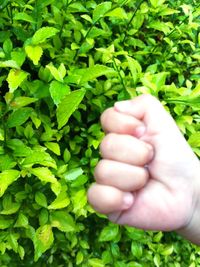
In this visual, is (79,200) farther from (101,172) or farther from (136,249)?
(101,172)

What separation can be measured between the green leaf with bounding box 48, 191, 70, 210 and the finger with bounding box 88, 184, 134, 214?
2.13 feet

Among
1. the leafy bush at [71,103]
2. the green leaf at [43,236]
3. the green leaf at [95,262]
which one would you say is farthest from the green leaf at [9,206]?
the green leaf at [95,262]

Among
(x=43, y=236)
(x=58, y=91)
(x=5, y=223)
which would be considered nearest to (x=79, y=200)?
(x=43, y=236)

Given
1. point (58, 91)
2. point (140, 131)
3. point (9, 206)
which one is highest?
point (140, 131)

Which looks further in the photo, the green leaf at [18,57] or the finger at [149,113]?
the green leaf at [18,57]

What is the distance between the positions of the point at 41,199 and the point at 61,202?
0.30 feet

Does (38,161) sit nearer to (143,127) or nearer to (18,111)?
(18,111)

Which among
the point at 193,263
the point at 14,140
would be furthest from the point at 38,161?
the point at 193,263

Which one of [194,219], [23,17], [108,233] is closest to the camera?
[194,219]

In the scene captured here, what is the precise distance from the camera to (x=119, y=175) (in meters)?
0.88

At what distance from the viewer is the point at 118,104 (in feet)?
3.13

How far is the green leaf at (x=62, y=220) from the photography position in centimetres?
162

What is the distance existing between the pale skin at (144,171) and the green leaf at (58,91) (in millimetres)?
335

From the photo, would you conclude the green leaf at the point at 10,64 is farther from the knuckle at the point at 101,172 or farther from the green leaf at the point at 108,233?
the green leaf at the point at 108,233
